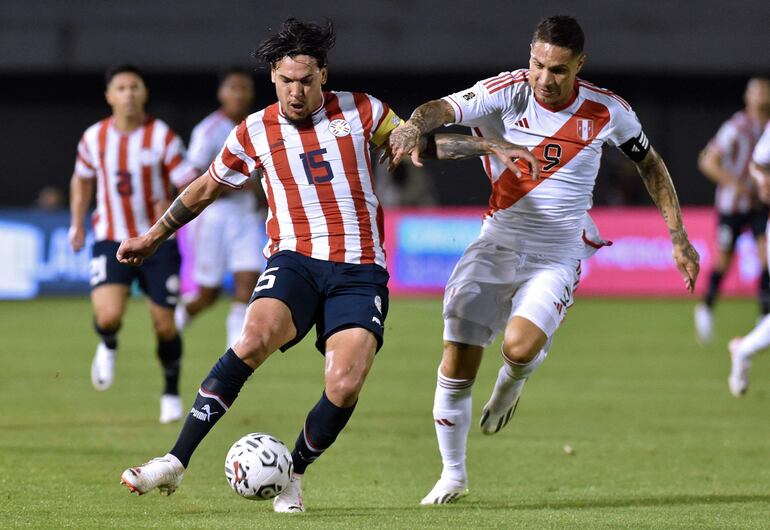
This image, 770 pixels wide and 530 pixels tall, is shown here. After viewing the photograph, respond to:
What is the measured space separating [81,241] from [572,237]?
13.7 ft

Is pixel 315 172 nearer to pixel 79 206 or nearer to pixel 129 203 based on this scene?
pixel 129 203

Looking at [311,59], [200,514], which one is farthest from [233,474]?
[311,59]

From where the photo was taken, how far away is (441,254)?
68.7 feet

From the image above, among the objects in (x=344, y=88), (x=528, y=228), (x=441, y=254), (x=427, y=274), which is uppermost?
(x=344, y=88)

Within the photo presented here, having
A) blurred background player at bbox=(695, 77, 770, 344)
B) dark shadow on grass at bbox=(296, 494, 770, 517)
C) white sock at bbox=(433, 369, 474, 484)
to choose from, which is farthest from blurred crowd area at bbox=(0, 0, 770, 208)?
dark shadow on grass at bbox=(296, 494, 770, 517)

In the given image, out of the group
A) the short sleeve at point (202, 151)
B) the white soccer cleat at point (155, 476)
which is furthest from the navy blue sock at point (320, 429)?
the short sleeve at point (202, 151)

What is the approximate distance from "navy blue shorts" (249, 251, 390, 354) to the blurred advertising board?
44.5 ft

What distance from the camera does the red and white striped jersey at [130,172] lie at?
970 cm

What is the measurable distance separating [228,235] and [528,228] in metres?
5.85

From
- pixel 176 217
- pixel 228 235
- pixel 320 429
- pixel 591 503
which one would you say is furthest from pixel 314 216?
pixel 228 235

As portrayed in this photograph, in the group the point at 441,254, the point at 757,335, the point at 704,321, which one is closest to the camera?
the point at 757,335

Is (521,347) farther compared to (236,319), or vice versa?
(236,319)

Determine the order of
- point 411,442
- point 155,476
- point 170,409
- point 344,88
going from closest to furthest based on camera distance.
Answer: point 155,476 → point 411,442 → point 170,409 → point 344,88

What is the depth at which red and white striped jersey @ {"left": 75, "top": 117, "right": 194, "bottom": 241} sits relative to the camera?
9.70 metres
